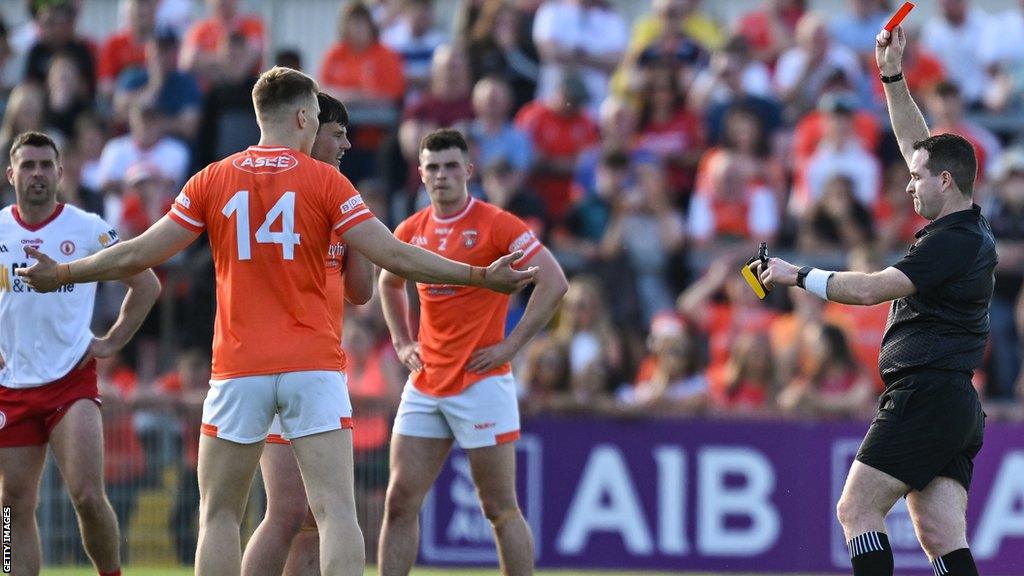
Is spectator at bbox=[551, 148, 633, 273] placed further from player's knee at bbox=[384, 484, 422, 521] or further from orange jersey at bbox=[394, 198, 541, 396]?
player's knee at bbox=[384, 484, 422, 521]

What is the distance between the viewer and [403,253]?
315 inches

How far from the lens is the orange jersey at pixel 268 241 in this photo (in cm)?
793

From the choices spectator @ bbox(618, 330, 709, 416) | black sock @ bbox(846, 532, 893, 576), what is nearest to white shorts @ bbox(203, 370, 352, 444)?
black sock @ bbox(846, 532, 893, 576)

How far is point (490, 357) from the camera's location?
1009cm

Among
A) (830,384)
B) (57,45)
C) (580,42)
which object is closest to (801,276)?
(830,384)

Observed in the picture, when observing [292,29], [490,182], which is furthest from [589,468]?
[292,29]

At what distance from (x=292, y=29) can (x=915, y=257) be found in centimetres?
1355

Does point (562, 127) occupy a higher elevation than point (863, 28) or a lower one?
lower

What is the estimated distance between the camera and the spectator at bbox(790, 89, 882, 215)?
1627 centimetres

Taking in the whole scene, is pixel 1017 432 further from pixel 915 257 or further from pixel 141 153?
pixel 141 153

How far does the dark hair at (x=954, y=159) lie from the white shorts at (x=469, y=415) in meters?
3.10

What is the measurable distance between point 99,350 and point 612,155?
7495 millimetres

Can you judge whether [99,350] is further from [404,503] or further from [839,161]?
[839,161]

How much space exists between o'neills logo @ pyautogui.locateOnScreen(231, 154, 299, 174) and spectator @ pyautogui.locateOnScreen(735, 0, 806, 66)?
36.6 feet
